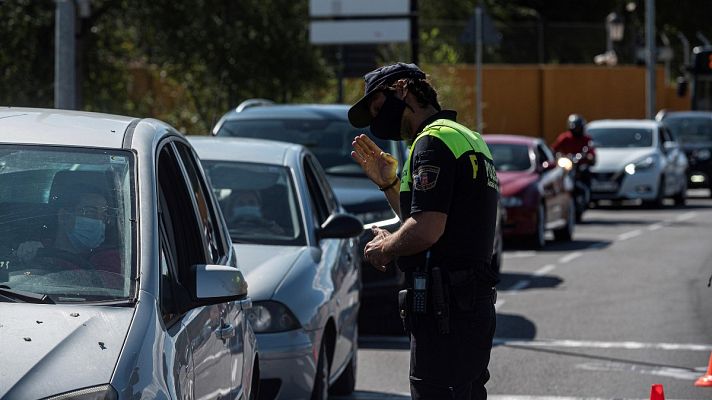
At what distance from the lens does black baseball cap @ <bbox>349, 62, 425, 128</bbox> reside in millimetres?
5773

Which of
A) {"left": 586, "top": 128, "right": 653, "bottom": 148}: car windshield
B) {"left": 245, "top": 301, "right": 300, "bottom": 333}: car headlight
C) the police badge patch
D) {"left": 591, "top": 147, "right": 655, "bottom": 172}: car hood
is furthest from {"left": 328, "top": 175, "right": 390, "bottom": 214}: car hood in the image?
{"left": 586, "top": 128, "right": 653, "bottom": 148}: car windshield

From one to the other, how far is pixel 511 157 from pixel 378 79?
16059mm

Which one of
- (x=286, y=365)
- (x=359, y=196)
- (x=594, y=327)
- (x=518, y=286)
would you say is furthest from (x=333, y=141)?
(x=286, y=365)

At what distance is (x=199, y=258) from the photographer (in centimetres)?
571

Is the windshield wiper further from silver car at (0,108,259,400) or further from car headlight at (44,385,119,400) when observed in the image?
car headlight at (44,385,119,400)

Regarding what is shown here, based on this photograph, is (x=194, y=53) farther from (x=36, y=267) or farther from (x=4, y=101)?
(x=36, y=267)

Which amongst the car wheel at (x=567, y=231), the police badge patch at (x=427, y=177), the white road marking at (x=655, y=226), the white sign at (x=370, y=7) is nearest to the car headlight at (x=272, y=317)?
the police badge patch at (x=427, y=177)

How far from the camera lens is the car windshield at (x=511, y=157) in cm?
2141

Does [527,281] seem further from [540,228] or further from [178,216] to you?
[178,216]

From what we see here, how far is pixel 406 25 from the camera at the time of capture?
2497cm

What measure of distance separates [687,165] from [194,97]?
12031mm

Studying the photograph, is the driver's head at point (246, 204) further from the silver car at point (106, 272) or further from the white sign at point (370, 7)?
the white sign at point (370, 7)

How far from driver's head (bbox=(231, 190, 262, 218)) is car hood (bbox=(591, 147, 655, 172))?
19.8 metres

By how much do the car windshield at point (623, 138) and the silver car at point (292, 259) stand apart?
20.4 meters
